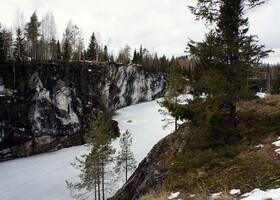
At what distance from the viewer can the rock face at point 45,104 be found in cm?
2092

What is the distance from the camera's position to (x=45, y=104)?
24.0m

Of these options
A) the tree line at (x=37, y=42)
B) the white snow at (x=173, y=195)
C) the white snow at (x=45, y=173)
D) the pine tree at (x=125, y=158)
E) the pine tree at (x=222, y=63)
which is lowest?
the white snow at (x=45, y=173)

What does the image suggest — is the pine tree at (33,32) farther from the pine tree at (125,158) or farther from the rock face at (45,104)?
the pine tree at (125,158)

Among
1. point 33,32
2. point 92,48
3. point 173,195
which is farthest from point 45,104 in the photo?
point 173,195

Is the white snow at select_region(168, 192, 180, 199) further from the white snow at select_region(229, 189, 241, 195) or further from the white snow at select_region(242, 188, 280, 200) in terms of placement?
the white snow at select_region(242, 188, 280, 200)

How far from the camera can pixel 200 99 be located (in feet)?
20.6

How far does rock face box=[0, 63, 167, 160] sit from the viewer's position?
20922 mm

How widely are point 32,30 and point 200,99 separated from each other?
38.3 metres

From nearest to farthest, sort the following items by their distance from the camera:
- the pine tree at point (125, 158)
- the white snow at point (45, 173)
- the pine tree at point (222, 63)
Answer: the pine tree at point (222, 63)
the white snow at point (45, 173)
the pine tree at point (125, 158)

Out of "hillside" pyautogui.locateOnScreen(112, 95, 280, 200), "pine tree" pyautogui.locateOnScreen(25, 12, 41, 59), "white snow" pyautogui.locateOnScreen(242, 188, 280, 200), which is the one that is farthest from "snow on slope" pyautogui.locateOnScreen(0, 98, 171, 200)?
"pine tree" pyautogui.locateOnScreen(25, 12, 41, 59)

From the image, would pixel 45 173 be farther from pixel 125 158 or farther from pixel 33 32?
pixel 33 32

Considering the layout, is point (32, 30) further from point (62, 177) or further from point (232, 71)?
point (232, 71)

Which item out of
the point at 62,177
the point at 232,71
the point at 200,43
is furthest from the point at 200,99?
the point at 62,177

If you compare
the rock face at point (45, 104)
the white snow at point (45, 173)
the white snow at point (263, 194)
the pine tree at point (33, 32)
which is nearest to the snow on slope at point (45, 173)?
the white snow at point (45, 173)
